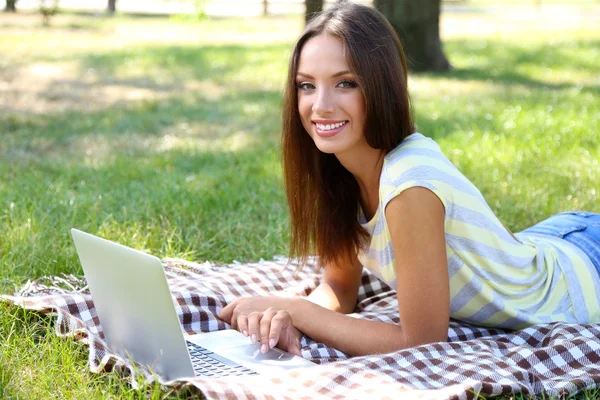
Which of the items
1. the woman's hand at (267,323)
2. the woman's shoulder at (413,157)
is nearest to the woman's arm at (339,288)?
the woman's hand at (267,323)

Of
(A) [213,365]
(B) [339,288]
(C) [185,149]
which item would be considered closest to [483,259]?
(B) [339,288]

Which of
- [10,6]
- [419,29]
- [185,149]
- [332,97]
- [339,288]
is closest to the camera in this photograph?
[332,97]

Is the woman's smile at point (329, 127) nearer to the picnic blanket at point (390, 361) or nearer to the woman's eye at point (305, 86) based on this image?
the woman's eye at point (305, 86)

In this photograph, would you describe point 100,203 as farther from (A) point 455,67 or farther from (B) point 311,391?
(A) point 455,67

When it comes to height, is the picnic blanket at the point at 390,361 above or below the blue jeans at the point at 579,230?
below

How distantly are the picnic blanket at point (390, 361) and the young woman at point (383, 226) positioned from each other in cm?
8

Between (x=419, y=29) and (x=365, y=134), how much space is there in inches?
302

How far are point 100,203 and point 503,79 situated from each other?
6.21 metres

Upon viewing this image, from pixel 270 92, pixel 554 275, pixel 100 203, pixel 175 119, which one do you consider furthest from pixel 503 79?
pixel 554 275

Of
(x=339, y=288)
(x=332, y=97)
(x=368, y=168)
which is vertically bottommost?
(x=339, y=288)

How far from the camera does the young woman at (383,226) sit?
2.47 metres

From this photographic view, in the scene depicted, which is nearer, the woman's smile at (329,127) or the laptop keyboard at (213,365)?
the laptop keyboard at (213,365)

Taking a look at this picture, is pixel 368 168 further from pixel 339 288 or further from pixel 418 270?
pixel 339 288

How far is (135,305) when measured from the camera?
2244mm
